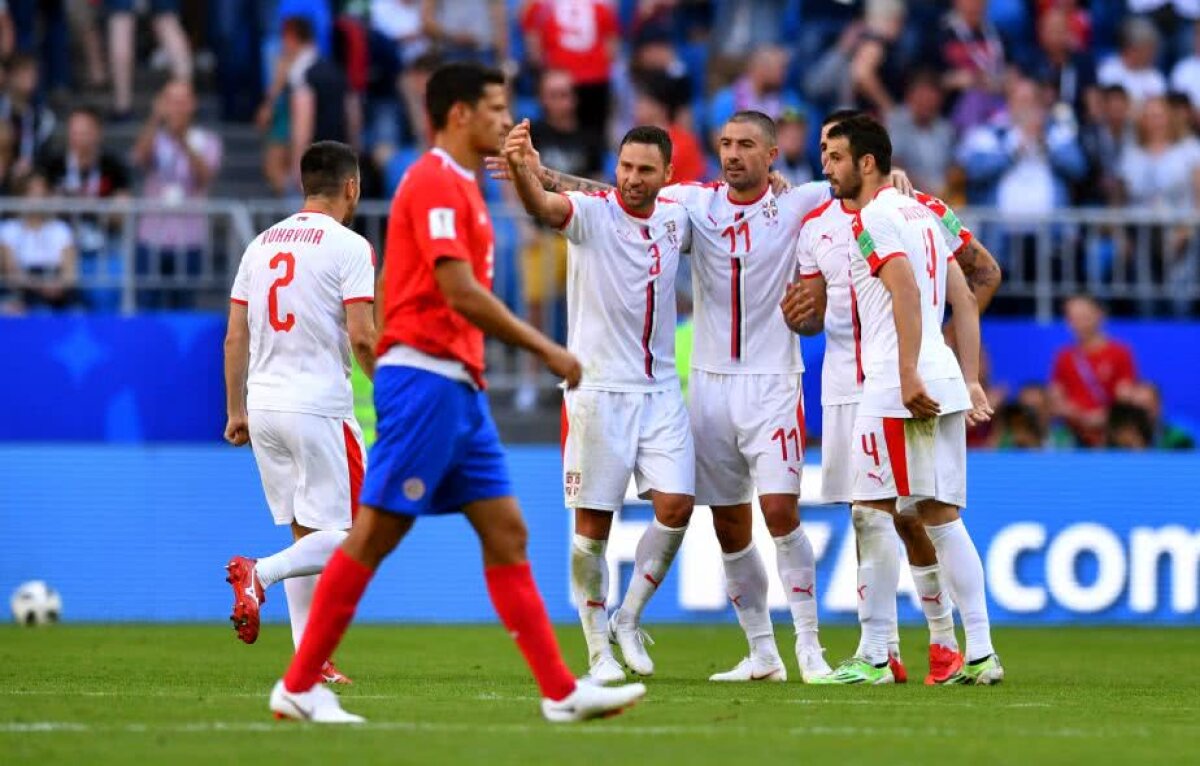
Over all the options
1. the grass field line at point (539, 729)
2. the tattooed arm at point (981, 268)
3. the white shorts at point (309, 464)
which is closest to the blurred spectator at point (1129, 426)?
the tattooed arm at point (981, 268)

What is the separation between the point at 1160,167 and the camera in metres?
20.1

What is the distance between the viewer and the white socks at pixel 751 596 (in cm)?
1119

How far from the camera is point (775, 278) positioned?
11234mm

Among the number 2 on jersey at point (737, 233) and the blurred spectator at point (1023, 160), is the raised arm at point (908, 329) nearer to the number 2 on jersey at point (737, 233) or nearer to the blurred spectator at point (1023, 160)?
the number 2 on jersey at point (737, 233)

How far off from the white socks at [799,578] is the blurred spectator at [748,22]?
11.3 meters

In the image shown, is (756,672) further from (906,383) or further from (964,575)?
(906,383)

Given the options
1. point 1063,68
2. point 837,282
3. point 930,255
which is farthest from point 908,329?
point 1063,68

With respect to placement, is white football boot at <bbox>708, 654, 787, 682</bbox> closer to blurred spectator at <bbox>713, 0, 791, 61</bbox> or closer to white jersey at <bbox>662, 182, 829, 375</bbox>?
white jersey at <bbox>662, 182, 829, 375</bbox>

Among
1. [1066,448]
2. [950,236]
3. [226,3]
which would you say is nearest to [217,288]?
[226,3]

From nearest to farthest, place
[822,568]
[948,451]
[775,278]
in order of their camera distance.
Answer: [948,451], [775,278], [822,568]

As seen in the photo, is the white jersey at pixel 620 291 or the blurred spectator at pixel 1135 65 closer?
the white jersey at pixel 620 291

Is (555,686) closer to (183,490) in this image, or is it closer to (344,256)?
(344,256)

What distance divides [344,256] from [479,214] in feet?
8.53

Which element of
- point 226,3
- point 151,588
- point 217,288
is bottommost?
point 151,588
